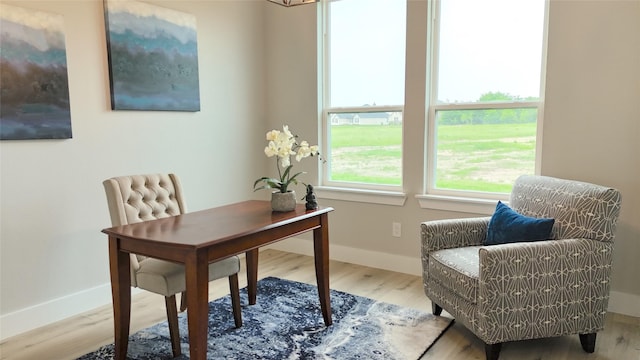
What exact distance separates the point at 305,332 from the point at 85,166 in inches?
70.2

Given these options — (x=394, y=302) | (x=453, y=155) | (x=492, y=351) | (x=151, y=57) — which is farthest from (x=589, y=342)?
(x=151, y=57)

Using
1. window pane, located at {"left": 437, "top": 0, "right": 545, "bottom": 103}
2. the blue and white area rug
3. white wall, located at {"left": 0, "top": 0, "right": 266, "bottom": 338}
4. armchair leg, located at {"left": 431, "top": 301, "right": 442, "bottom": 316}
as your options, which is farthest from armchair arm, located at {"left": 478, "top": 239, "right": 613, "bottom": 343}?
white wall, located at {"left": 0, "top": 0, "right": 266, "bottom": 338}

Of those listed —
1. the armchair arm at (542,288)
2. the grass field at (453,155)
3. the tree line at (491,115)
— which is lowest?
the armchair arm at (542,288)

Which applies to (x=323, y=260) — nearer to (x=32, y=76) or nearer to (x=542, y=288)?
(x=542, y=288)

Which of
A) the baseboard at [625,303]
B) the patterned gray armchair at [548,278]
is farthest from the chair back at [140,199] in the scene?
the baseboard at [625,303]

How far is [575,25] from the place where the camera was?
9.45 feet

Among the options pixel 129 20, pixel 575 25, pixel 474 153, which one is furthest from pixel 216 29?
pixel 575 25

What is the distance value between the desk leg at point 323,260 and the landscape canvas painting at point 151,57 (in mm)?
1608

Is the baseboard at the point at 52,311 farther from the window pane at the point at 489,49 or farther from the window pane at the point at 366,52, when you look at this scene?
the window pane at the point at 489,49

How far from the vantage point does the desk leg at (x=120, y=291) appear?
2174mm

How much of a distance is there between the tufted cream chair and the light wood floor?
0.51 metres

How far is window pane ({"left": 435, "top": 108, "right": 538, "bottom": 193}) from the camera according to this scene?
10.7 ft

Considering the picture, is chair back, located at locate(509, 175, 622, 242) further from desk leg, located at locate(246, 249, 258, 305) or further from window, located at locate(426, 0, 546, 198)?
desk leg, located at locate(246, 249, 258, 305)

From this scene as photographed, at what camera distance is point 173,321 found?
7.72 ft
